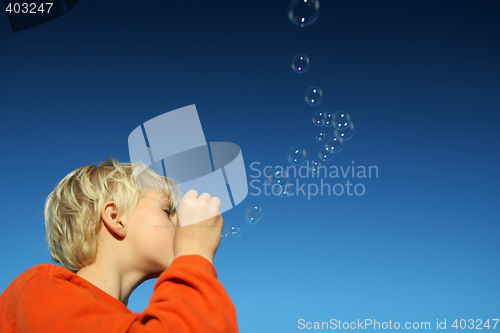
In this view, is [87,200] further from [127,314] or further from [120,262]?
[127,314]

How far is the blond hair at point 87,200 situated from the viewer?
1784mm

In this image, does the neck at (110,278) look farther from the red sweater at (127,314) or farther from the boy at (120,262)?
the red sweater at (127,314)

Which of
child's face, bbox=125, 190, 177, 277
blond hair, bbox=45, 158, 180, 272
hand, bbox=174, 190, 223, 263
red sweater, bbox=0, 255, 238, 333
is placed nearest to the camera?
red sweater, bbox=0, 255, 238, 333

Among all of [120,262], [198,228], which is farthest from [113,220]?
[198,228]

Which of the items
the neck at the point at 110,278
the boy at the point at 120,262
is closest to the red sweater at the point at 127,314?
the boy at the point at 120,262

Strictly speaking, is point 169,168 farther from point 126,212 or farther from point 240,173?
point 126,212

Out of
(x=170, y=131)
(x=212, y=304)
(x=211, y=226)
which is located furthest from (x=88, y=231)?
(x=170, y=131)

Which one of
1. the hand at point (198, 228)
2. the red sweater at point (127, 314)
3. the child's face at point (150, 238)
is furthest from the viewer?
the child's face at point (150, 238)

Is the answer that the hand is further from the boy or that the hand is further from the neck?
the neck

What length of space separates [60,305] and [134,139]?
1246 mm

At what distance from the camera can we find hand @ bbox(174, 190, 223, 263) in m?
1.38

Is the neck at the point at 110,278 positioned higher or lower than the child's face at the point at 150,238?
lower

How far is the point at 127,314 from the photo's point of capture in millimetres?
1254

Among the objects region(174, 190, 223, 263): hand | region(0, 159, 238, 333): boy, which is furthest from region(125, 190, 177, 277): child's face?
region(174, 190, 223, 263): hand
